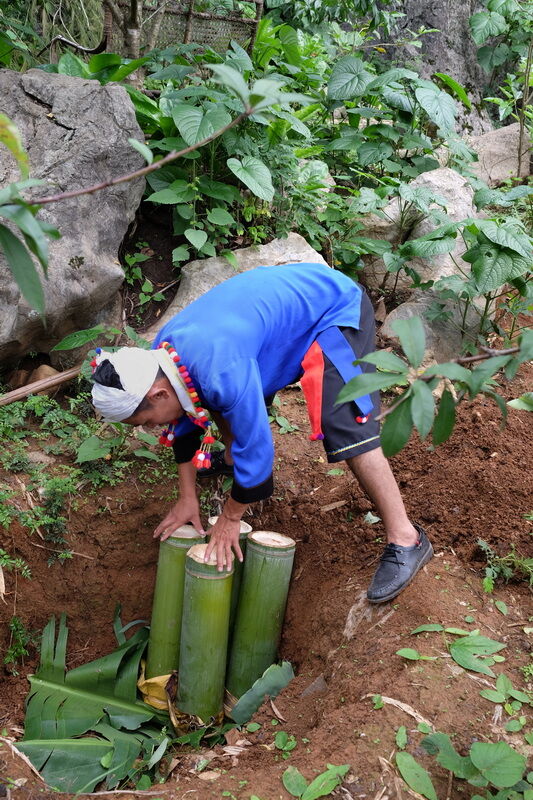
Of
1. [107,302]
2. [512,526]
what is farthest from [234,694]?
[107,302]

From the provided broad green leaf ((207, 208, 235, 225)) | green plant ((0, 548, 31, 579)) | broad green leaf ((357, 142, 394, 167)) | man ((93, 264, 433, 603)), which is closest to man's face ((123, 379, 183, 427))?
man ((93, 264, 433, 603))

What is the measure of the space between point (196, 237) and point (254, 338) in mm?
1637

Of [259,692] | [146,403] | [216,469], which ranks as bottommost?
[259,692]

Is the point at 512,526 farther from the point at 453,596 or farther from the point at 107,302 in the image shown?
the point at 107,302

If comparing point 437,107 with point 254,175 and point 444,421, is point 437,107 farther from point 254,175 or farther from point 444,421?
point 444,421

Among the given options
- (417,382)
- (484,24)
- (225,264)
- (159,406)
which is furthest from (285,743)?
(484,24)

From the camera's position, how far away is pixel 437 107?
4.16m

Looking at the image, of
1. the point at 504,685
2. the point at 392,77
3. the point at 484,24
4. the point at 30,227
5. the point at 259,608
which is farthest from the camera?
the point at 484,24

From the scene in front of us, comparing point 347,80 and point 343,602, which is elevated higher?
point 347,80

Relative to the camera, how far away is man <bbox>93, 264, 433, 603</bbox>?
2162 millimetres

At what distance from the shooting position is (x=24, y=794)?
2.07 m

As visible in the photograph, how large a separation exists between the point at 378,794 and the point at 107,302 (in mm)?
2695

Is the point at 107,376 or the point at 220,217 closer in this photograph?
the point at 107,376

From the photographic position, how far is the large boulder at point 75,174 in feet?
11.2
